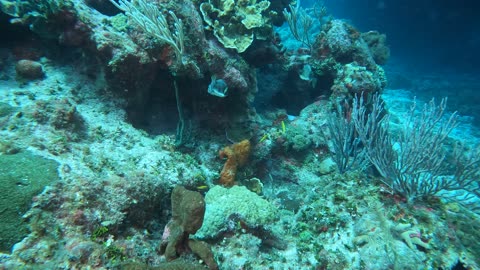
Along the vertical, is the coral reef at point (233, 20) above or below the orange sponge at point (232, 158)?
above

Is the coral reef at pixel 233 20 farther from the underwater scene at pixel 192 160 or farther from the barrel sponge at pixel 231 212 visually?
the barrel sponge at pixel 231 212

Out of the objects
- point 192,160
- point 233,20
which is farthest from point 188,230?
point 233,20

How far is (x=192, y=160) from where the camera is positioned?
4574mm

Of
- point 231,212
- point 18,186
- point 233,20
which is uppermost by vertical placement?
point 233,20

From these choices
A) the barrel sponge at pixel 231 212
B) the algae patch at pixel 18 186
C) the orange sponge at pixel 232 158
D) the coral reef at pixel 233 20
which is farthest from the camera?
the coral reef at pixel 233 20

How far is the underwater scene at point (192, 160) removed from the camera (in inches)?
100

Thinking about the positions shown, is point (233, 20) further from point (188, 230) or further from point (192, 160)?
point (188, 230)

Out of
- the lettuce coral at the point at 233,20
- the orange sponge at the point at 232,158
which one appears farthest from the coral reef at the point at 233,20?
the orange sponge at the point at 232,158

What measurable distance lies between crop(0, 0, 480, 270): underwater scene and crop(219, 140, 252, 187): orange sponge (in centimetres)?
2

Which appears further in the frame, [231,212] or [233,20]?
[233,20]

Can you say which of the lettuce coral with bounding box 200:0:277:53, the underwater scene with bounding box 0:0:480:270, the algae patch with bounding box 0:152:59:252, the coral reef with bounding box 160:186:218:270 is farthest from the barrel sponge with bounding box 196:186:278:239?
the lettuce coral with bounding box 200:0:277:53

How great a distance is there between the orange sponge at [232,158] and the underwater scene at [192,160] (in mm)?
22

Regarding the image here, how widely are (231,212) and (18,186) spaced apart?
236cm

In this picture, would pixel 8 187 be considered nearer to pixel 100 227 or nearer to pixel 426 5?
pixel 100 227
